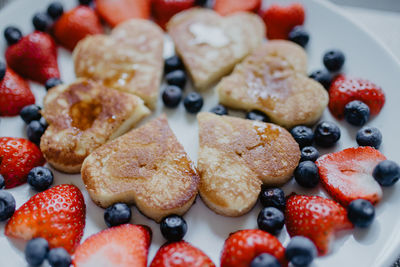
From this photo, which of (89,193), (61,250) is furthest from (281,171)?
(61,250)

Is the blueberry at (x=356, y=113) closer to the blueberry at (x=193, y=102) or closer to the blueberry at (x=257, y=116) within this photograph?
the blueberry at (x=257, y=116)

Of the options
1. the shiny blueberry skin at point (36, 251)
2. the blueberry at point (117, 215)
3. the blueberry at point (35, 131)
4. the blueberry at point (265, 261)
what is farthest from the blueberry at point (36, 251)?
the blueberry at point (265, 261)

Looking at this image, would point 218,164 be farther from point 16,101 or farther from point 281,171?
point 16,101

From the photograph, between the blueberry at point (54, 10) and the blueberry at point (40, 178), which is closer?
the blueberry at point (40, 178)

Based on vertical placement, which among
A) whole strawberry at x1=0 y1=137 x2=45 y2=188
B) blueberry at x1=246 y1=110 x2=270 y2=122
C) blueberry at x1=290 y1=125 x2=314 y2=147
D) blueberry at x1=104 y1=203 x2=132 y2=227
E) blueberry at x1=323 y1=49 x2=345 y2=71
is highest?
blueberry at x1=323 y1=49 x2=345 y2=71

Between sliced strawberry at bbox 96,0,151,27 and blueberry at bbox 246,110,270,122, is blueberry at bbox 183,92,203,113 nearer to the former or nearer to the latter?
blueberry at bbox 246,110,270,122

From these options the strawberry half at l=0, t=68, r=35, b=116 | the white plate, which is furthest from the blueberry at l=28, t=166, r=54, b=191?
the strawberry half at l=0, t=68, r=35, b=116

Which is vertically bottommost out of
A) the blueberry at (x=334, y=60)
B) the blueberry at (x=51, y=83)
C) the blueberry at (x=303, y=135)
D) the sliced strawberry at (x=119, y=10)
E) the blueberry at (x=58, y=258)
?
the blueberry at (x=58, y=258)
